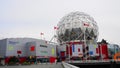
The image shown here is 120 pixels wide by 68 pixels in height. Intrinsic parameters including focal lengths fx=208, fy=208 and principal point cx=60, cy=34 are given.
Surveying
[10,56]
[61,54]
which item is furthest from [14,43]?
[61,54]

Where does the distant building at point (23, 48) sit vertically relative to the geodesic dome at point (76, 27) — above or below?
below

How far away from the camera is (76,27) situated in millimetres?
97875

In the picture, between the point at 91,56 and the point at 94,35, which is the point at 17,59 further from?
the point at 94,35

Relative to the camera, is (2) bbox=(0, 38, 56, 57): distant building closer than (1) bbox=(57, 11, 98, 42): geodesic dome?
Yes

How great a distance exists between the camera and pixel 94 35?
102m

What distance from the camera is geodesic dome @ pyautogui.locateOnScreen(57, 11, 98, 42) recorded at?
97700 mm

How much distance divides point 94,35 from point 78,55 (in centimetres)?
1694

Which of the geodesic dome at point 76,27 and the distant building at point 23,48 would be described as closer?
the distant building at point 23,48

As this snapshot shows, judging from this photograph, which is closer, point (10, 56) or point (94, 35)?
point (10, 56)

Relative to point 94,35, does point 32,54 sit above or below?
below

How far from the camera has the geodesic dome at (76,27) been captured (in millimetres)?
97700

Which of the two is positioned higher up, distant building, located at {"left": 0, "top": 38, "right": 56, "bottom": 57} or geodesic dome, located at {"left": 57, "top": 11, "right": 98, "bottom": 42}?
geodesic dome, located at {"left": 57, "top": 11, "right": 98, "bottom": 42}

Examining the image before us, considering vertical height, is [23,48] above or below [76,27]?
below

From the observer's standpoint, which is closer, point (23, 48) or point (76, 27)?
point (23, 48)
